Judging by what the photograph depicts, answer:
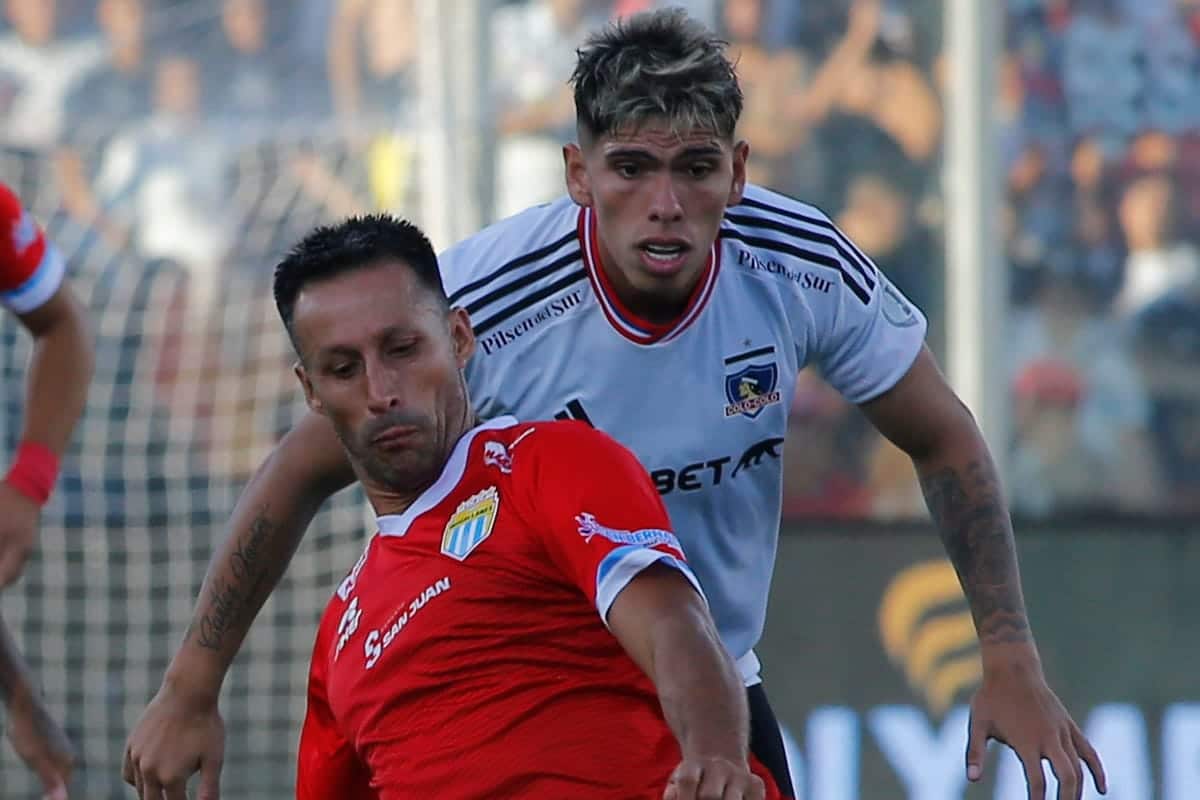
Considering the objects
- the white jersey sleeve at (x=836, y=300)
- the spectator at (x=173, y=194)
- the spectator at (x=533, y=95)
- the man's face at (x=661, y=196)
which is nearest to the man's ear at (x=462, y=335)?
the man's face at (x=661, y=196)

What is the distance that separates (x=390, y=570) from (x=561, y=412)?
59 centimetres

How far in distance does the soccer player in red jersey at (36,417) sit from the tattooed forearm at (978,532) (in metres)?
1.98

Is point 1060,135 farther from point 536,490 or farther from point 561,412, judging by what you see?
point 536,490

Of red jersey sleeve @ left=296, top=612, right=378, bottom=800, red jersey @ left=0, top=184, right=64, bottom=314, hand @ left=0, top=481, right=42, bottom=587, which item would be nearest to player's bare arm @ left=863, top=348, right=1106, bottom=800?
red jersey sleeve @ left=296, top=612, right=378, bottom=800

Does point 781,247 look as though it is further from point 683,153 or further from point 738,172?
point 683,153

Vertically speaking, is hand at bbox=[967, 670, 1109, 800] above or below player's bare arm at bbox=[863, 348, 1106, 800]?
Result: below

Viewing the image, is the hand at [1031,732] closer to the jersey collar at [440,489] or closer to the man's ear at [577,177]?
the jersey collar at [440,489]

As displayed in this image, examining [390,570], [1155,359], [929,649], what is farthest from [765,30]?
[390,570]

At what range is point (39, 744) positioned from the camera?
4688mm

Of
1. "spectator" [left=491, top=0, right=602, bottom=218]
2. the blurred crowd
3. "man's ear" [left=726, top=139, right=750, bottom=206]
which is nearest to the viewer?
"man's ear" [left=726, top=139, right=750, bottom=206]

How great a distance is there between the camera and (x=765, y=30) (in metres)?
7.60

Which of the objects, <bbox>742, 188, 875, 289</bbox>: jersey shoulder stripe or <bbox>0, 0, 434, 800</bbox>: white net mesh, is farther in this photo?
<bbox>0, 0, 434, 800</bbox>: white net mesh

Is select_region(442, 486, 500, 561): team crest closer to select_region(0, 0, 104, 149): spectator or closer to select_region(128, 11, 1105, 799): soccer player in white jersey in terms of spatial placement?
select_region(128, 11, 1105, 799): soccer player in white jersey

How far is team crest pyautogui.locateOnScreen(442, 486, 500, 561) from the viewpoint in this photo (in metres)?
3.17
